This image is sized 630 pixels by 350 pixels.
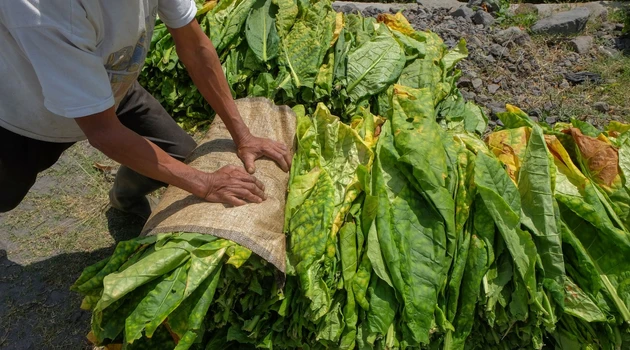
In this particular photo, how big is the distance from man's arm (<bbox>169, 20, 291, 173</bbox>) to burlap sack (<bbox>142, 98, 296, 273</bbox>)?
0.05 metres

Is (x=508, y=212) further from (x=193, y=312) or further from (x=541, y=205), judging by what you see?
(x=193, y=312)

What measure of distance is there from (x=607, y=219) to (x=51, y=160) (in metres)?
2.74

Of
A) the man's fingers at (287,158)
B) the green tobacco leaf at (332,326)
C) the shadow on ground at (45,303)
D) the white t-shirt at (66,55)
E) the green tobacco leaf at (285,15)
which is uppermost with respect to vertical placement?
the white t-shirt at (66,55)

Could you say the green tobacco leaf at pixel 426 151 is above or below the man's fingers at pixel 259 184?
above

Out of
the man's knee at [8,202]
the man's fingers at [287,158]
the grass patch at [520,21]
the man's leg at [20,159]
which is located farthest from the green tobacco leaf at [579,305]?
the grass patch at [520,21]

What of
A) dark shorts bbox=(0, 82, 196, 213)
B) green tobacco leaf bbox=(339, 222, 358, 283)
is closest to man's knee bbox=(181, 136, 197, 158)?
dark shorts bbox=(0, 82, 196, 213)

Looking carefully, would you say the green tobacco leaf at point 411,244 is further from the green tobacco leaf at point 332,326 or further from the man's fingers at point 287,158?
the man's fingers at point 287,158

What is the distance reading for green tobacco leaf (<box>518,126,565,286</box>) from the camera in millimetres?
2377

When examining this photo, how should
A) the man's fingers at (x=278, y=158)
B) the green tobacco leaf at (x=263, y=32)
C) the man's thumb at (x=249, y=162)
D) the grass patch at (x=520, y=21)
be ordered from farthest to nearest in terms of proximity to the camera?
the grass patch at (x=520, y=21)
the green tobacco leaf at (x=263, y=32)
the man's fingers at (x=278, y=158)
the man's thumb at (x=249, y=162)

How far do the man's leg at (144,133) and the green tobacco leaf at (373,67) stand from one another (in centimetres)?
112

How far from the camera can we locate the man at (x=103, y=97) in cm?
181

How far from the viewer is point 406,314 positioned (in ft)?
7.54

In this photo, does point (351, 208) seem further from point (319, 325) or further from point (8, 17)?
point (8, 17)

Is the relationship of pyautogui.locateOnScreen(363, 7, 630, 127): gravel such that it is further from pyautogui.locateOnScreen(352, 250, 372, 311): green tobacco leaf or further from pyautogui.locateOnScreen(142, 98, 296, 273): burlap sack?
pyautogui.locateOnScreen(352, 250, 372, 311): green tobacco leaf
